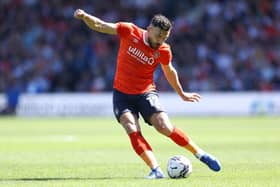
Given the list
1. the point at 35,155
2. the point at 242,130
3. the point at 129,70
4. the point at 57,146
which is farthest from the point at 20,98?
the point at 129,70

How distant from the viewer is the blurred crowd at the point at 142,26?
37.8 m

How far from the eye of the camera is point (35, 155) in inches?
715

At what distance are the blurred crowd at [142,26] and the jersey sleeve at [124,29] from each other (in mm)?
23264

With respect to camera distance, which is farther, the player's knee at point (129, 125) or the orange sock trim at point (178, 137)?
the orange sock trim at point (178, 137)

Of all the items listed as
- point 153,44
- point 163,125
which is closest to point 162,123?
point 163,125

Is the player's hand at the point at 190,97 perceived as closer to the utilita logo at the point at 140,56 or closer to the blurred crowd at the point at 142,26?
the utilita logo at the point at 140,56

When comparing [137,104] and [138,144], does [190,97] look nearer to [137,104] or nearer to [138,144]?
[137,104]

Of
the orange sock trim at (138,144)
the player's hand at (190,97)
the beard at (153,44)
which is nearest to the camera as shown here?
the orange sock trim at (138,144)

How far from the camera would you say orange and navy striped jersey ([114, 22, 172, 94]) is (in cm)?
1333

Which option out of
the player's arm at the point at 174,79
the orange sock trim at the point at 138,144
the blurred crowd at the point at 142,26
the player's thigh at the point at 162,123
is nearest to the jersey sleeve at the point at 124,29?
the player's arm at the point at 174,79

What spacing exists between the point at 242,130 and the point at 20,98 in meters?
13.0

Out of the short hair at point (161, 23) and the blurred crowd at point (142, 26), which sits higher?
the short hair at point (161, 23)

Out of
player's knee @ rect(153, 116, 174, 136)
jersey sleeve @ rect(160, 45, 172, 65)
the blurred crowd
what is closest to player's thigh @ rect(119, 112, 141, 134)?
player's knee @ rect(153, 116, 174, 136)

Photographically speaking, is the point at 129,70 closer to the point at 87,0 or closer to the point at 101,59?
the point at 101,59
